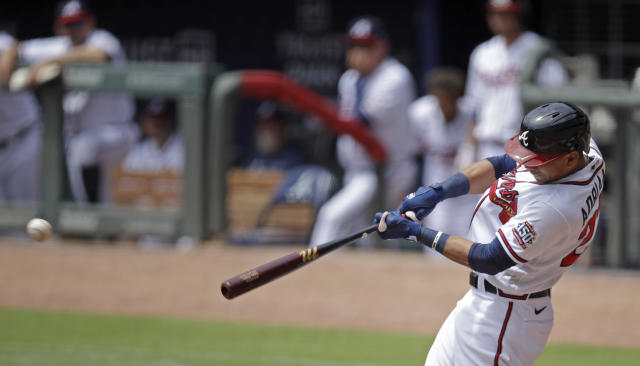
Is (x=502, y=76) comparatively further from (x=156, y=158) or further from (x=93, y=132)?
(x=93, y=132)

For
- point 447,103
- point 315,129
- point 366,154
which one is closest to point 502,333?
point 447,103

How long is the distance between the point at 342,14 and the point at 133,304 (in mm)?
4764

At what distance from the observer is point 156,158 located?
8.85 m

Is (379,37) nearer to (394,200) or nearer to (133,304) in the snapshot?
(394,200)

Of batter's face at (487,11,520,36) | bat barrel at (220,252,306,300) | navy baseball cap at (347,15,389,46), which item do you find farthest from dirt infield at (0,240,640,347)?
bat barrel at (220,252,306,300)

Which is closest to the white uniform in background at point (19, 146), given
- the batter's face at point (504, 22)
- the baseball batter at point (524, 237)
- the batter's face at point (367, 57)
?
the batter's face at point (367, 57)

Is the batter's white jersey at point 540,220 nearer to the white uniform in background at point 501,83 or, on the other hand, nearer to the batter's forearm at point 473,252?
the batter's forearm at point 473,252

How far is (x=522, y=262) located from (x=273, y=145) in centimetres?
614

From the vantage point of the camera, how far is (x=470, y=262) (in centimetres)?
359

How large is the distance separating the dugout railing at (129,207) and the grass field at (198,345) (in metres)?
1.85

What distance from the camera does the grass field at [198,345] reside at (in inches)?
224

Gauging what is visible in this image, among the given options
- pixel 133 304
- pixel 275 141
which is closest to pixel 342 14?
pixel 275 141

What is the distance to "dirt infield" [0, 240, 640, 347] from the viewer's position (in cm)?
689

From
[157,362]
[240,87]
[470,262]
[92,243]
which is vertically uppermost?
[470,262]
